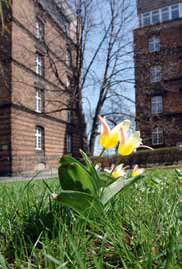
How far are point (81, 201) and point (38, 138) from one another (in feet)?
65.7

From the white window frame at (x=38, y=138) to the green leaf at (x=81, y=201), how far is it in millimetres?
19416

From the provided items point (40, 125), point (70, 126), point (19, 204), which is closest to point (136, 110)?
point (40, 125)

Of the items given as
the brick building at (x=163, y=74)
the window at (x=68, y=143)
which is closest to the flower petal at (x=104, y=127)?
the brick building at (x=163, y=74)

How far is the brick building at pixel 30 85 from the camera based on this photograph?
1756 cm

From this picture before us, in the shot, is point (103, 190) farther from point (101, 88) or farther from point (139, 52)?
point (139, 52)

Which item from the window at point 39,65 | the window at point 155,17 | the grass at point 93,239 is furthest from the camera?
the window at point 155,17

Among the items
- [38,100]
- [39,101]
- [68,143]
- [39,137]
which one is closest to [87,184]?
[39,137]

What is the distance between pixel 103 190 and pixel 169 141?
26.8 m

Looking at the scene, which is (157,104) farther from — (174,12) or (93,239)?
(93,239)

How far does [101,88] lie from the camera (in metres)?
15.8

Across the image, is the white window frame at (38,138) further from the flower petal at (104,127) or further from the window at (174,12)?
the flower petal at (104,127)

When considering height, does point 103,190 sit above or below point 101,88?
below

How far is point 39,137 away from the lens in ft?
69.1

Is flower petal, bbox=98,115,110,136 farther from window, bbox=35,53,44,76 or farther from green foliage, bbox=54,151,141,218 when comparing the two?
window, bbox=35,53,44,76
